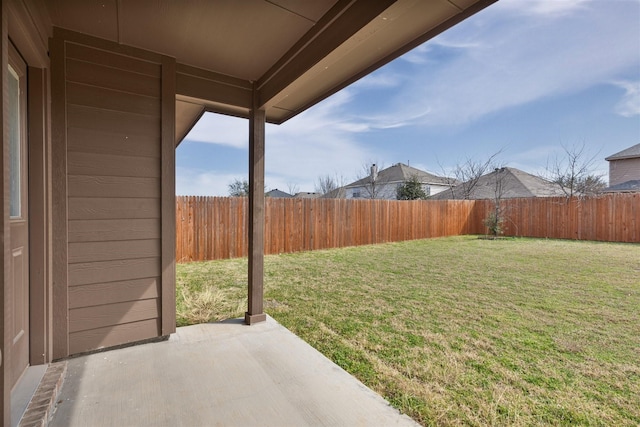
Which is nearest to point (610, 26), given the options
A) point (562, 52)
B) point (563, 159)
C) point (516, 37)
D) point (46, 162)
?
point (516, 37)

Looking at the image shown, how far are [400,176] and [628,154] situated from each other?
38.7ft

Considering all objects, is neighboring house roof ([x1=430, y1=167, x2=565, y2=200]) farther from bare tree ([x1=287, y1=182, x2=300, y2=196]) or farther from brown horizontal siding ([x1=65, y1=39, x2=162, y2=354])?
brown horizontal siding ([x1=65, y1=39, x2=162, y2=354])

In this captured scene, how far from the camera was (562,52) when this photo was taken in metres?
7.09

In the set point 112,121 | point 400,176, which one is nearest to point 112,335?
point 112,121

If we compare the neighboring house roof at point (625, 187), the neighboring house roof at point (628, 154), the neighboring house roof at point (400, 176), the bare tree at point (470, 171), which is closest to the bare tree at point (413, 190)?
the neighboring house roof at point (400, 176)

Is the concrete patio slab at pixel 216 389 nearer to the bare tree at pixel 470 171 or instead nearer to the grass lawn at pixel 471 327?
the grass lawn at pixel 471 327

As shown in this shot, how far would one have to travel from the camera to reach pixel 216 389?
1778mm

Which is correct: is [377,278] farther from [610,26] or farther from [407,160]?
[407,160]

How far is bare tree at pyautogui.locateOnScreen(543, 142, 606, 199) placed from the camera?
13.1 metres

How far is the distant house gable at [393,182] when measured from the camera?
68.1ft

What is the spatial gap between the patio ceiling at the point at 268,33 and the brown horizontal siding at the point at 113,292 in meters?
1.58

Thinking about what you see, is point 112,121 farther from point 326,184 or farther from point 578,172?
point 326,184

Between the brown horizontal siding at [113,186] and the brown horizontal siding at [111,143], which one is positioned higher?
the brown horizontal siding at [111,143]

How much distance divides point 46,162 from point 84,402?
1482 millimetres
